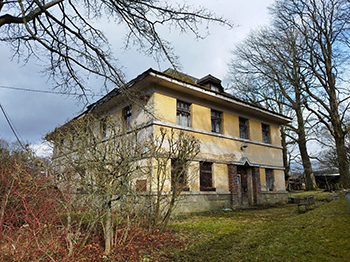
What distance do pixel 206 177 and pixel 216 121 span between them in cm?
360

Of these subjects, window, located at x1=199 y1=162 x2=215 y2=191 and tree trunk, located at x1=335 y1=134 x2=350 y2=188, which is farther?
tree trunk, located at x1=335 y1=134 x2=350 y2=188

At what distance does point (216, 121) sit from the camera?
15.1m

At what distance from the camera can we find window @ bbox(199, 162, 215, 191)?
13.3 metres

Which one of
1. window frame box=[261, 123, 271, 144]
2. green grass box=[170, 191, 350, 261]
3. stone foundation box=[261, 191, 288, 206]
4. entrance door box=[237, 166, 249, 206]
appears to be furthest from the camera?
window frame box=[261, 123, 271, 144]

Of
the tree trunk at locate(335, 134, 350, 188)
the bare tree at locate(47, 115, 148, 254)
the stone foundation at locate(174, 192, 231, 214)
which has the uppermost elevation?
the tree trunk at locate(335, 134, 350, 188)

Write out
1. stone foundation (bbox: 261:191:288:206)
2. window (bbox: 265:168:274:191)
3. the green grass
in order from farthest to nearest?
window (bbox: 265:168:274:191) < stone foundation (bbox: 261:191:288:206) < the green grass

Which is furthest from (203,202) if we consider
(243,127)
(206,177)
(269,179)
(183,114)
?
(269,179)

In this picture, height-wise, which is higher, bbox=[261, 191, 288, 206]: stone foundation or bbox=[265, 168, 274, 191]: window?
bbox=[265, 168, 274, 191]: window

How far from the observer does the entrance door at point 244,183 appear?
15580 millimetres

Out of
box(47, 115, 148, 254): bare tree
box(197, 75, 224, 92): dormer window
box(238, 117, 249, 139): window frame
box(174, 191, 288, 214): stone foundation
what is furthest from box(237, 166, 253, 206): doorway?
box(47, 115, 148, 254): bare tree

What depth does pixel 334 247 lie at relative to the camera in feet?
15.4

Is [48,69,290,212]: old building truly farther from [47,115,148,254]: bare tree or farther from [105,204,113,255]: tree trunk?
[105,204,113,255]: tree trunk

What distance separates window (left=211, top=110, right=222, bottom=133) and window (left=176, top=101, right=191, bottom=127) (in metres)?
1.92

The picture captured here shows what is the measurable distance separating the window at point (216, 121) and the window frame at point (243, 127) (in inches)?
82.5
